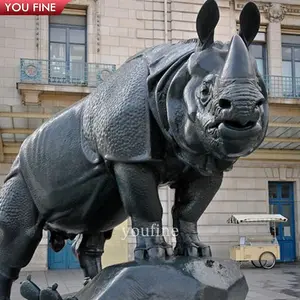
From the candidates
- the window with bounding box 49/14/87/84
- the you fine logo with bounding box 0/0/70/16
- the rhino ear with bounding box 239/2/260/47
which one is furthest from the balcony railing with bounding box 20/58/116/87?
the rhino ear with bounding box 239/2/260/47

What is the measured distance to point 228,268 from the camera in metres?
2.02

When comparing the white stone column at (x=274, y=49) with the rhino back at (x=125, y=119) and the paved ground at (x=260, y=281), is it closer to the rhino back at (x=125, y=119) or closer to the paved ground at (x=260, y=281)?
the paved ground at (x=260, y=281)

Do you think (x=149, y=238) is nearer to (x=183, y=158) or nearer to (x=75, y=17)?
(x=183, y=158)

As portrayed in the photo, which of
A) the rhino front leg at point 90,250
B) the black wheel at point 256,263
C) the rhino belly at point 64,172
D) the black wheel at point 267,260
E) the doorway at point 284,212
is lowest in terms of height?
the black wheel at point 256,263

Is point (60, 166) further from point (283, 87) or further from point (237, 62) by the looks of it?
point (283, 87)

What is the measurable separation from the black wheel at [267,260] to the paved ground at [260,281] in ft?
0.67

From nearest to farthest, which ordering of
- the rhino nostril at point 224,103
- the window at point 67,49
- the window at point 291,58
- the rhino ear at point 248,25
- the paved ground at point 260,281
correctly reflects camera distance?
the rhino nostril at point 224,103, the rhino ear at point 248,25, the paved ground at point 260,281, the window at point 67,49, the window at point 291,58

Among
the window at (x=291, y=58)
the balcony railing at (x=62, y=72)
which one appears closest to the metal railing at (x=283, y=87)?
the window at (x=291, y=58)

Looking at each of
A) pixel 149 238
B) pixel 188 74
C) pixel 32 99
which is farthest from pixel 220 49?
pixel 32 99

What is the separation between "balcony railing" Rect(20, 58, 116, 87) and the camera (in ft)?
43.9

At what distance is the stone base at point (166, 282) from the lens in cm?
184

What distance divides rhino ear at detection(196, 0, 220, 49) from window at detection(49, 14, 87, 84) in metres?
12.2

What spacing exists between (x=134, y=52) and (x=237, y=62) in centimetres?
1300

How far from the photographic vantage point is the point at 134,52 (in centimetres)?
1442
